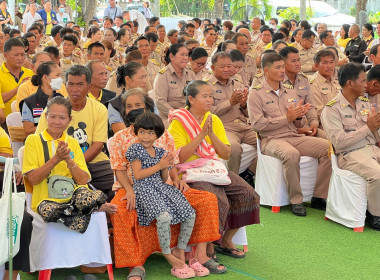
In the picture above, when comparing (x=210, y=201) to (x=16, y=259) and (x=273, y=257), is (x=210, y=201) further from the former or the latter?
(x=16, y=259)

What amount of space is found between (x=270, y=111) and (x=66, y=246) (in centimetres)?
276

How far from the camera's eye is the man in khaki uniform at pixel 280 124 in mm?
6145

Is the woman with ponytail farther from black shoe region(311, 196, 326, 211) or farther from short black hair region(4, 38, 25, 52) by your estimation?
black shoe region(311, 196, 326, 211)

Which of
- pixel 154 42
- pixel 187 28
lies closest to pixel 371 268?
pixel 154 42

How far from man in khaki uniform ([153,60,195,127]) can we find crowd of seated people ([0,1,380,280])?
11 mm

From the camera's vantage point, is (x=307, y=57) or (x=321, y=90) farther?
(x=307, y=57)

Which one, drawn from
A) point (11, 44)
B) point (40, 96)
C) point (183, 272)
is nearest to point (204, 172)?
point (183, 272)

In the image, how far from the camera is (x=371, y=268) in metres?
4.63

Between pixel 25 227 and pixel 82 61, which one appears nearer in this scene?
pixel 25 227

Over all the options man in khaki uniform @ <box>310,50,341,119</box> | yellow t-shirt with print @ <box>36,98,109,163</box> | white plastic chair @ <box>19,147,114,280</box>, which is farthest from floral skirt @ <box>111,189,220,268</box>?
man in khaki uniform @ <box>310,50,341,119</box>

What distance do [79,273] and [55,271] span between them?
158 mm

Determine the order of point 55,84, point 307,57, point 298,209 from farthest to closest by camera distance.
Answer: point 307,57 → point 298,209 → point 55,84

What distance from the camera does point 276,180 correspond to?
6.05 meters

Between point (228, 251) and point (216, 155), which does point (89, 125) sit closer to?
point (216, 155)
